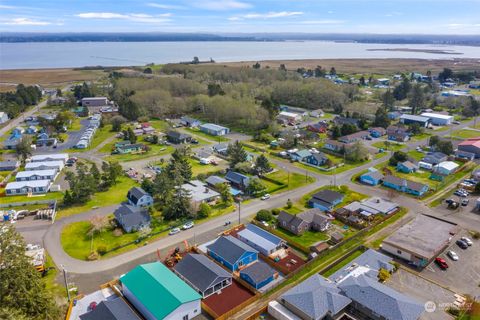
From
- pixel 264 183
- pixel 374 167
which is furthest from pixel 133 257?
pixel 374 167

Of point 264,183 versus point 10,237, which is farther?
point 264,183

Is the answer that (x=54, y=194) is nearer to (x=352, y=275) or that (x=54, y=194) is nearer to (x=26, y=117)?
(x=352, y=275)

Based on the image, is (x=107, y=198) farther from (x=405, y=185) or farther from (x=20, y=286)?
(x=405, y=185)

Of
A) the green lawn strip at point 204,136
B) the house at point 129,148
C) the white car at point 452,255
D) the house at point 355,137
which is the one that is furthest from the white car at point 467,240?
the house at point 129,148

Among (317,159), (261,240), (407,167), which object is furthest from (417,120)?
(261,240)

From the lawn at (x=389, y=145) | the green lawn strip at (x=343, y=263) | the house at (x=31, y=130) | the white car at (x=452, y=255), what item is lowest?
the green lawn strip at (x=343, y=263)

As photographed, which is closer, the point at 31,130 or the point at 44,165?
the point at 44,165

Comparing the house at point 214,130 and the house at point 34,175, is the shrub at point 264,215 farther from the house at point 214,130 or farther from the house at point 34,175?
the house at point 214,130
